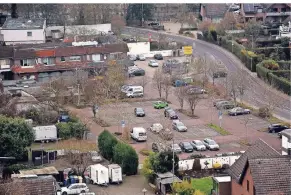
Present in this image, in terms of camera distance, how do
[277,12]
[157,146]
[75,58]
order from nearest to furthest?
[157,146]
[75,58]
[277,12]

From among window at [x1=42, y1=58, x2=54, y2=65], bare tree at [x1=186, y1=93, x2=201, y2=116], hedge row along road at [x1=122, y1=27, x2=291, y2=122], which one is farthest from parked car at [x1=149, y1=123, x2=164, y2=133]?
window at [x1=42, y1=58, x2=54, y2=65]

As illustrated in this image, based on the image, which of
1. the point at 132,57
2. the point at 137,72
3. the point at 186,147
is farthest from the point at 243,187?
the point at 132,57

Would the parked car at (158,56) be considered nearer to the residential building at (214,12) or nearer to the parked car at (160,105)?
the residential building at (214,12)

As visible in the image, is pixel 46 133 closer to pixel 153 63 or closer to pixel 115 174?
pixel 115 174

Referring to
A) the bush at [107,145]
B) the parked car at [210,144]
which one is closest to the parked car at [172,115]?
the parked car at [210,144]

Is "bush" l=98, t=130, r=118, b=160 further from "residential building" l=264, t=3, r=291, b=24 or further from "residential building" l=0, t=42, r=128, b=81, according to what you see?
"residential building" l=264, t=3, r=291, b=24

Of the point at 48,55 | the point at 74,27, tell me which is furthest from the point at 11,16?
the point at 48,55
